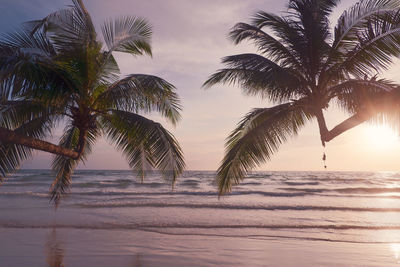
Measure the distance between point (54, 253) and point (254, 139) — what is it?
5701 mm

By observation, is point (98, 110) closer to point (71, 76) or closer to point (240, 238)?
point (71, 76)

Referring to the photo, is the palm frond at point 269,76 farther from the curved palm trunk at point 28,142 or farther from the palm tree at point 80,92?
the curved palm trunk at point 28,142

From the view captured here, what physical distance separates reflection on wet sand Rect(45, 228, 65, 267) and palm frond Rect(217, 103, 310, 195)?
4105mm

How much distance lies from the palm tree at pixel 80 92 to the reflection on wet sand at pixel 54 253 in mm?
2423

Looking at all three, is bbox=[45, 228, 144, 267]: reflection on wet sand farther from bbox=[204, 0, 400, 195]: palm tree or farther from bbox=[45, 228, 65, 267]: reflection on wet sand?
bbox=[204, 0, 400, 195]: palm tree

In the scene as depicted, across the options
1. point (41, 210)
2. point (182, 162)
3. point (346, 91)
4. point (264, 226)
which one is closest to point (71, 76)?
point (182, 162)

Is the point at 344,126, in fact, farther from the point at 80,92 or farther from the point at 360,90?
the point at 80,92

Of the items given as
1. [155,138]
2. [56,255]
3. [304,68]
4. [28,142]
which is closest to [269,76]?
[304,68]

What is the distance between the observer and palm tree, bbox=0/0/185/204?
17.8 feet

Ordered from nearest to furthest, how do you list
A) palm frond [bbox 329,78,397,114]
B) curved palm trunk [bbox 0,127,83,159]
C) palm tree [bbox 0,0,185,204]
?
curved palm trunk [bbox 0,127,83,159] < palm tree [bbox 0,0,185,204] < palm frond [bbox 329,78,397,114]

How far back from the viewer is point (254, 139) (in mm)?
7352

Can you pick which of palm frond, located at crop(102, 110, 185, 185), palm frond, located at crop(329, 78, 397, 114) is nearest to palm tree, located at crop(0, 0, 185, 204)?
palm frond, located at crop(102, 110, 185, 185)

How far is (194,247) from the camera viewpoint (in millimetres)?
8750

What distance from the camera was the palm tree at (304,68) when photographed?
6.71 meters
